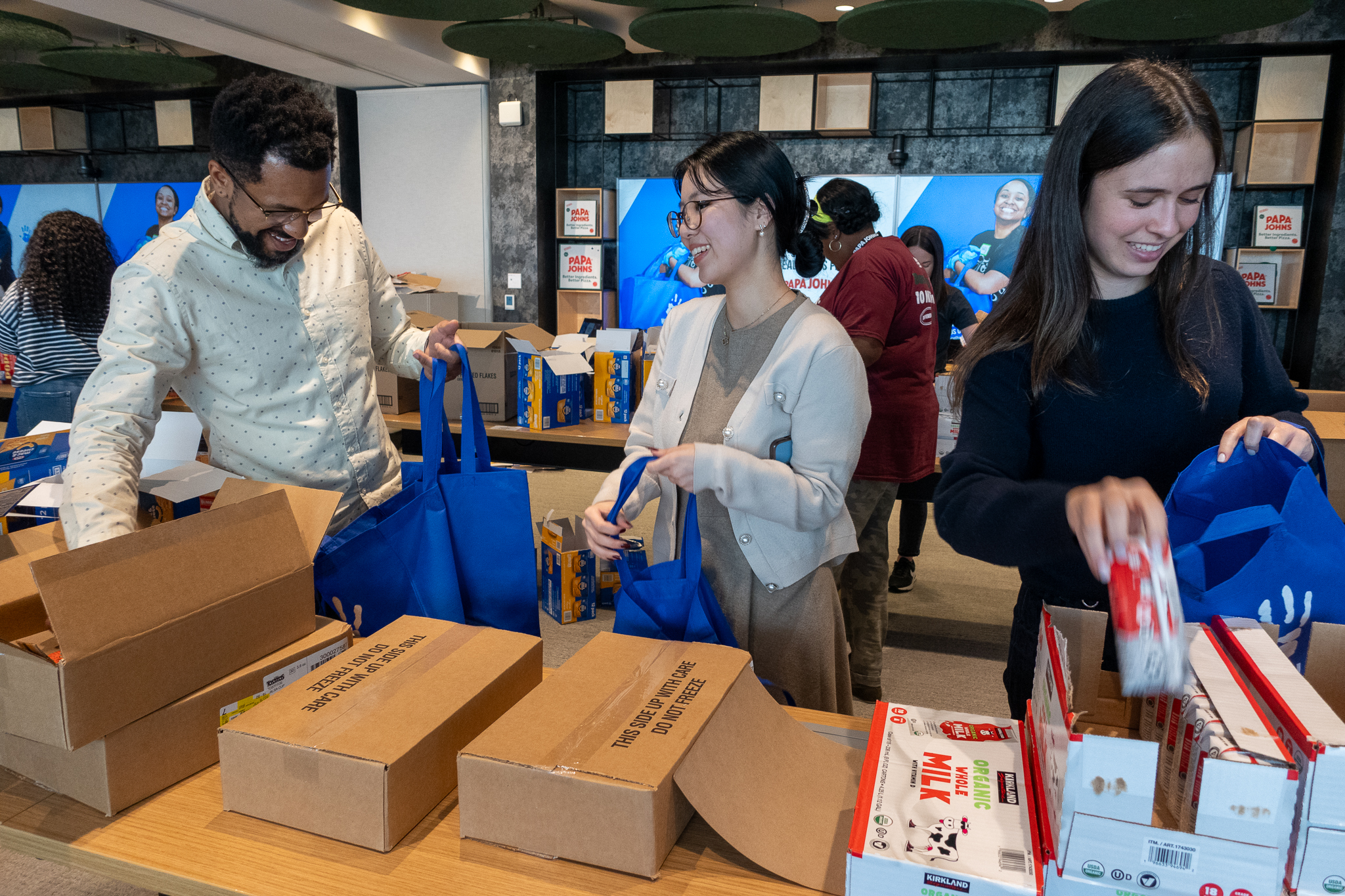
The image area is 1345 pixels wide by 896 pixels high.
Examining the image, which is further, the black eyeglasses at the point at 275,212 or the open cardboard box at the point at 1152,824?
the black eyeglasses at the point at 275,212

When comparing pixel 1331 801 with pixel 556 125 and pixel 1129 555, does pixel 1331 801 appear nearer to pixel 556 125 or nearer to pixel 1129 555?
pixel 1129 555

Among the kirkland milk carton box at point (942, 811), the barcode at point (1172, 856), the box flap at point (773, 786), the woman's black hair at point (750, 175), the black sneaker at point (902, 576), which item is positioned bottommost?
the black sneaker at point (902, 576)

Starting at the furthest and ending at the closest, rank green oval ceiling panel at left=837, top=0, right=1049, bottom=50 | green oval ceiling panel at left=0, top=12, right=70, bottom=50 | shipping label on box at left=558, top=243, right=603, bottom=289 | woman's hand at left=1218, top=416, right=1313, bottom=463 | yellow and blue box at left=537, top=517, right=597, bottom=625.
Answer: shipping label on box at left=558, top=243, right=603, bottom=289, green oval ceiling panel at left=0, top=12, right=70, bottom=50, green oval ceiling panel at left=837, top=0, right=1049, bottom=50, yellow and blue box at left=537, top=517, right=597, bottom=625, woman's hand at left=1218, top=416, right=1313, bottom=463

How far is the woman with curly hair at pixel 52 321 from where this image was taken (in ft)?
11.0

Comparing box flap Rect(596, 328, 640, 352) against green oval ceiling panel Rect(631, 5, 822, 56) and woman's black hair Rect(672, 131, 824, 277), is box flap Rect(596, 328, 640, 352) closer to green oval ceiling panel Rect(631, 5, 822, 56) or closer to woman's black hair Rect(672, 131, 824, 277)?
woman's black hair Rect(672, 131, 824, 277)

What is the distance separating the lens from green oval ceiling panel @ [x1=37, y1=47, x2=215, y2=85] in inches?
249

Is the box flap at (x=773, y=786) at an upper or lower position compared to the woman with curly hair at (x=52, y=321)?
lower

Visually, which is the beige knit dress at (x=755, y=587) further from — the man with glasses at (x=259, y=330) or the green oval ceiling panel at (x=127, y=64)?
the green oval ceiling panel at (x=127, y=64)

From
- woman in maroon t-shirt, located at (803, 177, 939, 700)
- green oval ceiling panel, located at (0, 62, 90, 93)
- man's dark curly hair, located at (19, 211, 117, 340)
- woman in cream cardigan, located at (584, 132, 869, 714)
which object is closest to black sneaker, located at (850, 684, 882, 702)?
woman in maroon t-shirt, located at (803, 177, 939, 700)

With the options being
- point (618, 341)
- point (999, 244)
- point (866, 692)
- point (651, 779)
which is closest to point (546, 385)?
point (618, 341)

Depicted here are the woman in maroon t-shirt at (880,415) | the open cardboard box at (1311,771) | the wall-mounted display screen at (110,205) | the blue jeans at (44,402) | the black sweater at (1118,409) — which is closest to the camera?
the open cardboard box at (1311,771)

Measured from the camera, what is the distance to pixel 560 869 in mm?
822

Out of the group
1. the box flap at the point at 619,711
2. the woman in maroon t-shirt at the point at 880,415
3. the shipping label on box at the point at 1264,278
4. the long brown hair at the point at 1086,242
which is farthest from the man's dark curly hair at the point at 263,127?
the shipping label on box at the point at 1264,278

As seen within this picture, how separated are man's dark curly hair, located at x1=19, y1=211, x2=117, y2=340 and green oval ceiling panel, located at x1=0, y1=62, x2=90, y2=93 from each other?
5.06 metres
